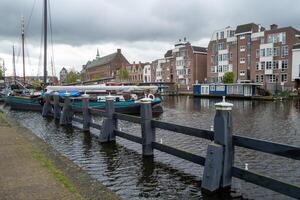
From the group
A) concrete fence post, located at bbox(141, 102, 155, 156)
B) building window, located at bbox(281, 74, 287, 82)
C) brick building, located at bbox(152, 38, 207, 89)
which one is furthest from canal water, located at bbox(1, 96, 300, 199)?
brick building, located at bbox(152, 38, 207, 89)

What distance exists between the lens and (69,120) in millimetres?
18719

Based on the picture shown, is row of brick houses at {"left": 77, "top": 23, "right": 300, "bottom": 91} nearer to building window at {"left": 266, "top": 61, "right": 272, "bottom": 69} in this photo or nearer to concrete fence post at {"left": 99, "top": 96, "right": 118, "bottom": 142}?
building window at {"left": 266, "top": 61, "right": 272, "bottom": 69}

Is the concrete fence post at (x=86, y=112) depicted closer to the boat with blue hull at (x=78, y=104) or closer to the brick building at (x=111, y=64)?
the boat with blue hull at (x=78, y=104)

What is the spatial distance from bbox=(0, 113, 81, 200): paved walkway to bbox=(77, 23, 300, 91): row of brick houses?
6163cm

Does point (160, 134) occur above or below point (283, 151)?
below

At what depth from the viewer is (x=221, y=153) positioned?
671cm

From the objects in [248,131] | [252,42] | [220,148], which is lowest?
[248,131]

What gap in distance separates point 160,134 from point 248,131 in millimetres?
6478

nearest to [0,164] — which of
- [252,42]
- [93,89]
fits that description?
[93,89]

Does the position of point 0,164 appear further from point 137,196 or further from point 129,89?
point 129,89

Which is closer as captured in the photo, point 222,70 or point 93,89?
point 93,89

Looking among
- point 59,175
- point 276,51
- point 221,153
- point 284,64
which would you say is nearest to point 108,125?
point 59,175

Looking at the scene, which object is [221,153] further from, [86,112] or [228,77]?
[228,77]

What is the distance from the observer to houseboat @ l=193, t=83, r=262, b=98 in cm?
6181
